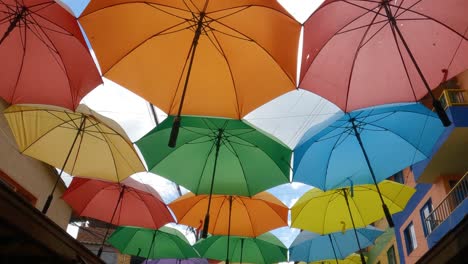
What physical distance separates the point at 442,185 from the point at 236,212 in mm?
9105

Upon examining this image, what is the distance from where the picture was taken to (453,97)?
15.0m

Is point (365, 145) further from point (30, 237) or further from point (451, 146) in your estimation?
point (451, 146)

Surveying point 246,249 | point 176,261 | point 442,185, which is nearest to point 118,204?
point 246,249

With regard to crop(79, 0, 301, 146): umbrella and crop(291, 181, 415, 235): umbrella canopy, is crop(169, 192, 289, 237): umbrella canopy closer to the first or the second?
crop(291, 181, 415, 235): umbrella canopy

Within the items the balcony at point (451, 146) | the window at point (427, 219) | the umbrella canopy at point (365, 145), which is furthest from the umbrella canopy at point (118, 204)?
the window at point (427, 219)

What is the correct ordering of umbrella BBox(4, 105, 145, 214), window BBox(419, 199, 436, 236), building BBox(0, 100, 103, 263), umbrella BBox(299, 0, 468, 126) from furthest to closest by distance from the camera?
window BBox(419, 199, 436, 236) < umbrella BBox(4, 105, 145, 214) < umbrella BBox(299, 0, 468, 126) < building BBox(0, 100, 103, 263)

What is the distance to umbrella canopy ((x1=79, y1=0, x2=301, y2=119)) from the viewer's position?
6402mm

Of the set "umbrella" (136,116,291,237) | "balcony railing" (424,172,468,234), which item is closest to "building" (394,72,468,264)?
"balcony railing" (424,172,468,234)

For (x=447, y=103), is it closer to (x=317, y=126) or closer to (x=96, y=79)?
(x=317, y=126)

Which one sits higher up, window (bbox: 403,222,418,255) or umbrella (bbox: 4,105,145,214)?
window (bbox: 403,222,418,255)

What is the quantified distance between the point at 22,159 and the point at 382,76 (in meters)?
9.34

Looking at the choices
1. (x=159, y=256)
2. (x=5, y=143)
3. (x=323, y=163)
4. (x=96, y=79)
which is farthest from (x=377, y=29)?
(x=159, y=256)

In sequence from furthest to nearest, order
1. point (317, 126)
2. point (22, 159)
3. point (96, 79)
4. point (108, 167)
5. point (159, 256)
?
point (159, 256)
point (22, 159)
point (108, 167)
point (317, 126)
point (96, 79)

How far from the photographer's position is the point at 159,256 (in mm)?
13172
